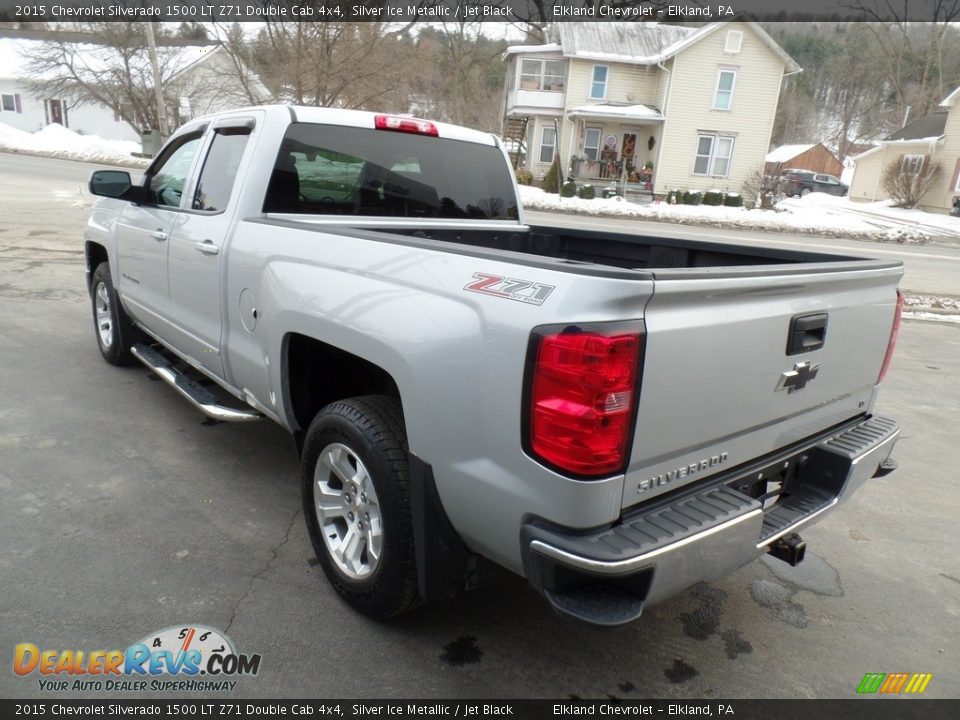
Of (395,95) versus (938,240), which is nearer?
(938,240)

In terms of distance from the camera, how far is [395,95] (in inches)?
1067

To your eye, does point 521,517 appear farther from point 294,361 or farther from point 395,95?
point 395,95

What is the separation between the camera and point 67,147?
105ft

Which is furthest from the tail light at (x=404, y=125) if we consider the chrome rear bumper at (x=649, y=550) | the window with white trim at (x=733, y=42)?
the window with white trim at (x=733, y=42)

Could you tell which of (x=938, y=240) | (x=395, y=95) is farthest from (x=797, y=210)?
(x=395, y=95)

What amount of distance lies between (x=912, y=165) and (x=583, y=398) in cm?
3954

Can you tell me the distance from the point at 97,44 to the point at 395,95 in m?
21.2

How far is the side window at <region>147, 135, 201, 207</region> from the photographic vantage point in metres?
4.26

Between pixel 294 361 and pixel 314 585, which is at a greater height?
pixel 294 361

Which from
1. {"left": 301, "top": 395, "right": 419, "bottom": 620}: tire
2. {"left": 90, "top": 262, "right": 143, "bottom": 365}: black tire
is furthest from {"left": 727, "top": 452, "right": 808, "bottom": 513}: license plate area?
{"left": 90, "top": 262, "right": 143, "bottom": 365}: black tire

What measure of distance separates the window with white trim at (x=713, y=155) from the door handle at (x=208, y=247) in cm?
2993

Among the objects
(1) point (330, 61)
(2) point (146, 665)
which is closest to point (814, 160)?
(1) point (330, 61)

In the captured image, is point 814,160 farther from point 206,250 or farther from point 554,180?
point 206,250

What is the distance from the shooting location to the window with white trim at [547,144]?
3322cm
